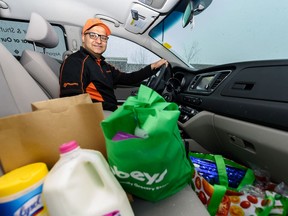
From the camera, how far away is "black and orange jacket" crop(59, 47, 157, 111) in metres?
1.35

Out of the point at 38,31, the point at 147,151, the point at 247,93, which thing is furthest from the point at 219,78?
the point at 38,31

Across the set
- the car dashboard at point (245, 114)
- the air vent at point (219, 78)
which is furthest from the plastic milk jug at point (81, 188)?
the air vent at point (219, 78)

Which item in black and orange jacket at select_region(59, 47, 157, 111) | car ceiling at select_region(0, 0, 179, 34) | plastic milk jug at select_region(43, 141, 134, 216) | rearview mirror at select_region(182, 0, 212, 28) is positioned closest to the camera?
plastic milk jug at select_region(43, 141, 134, 216)

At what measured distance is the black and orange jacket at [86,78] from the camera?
135 centimetres

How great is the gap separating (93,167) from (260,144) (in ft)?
2.30

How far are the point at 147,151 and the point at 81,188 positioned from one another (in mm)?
154

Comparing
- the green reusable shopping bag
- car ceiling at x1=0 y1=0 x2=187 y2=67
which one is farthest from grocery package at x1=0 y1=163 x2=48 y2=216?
car ceiling at x1=0 y1=0 x2=187 y2=67

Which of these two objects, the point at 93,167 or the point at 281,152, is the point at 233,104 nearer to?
the point at 281,152

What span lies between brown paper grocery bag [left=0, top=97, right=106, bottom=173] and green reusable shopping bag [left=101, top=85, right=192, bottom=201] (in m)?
0.13

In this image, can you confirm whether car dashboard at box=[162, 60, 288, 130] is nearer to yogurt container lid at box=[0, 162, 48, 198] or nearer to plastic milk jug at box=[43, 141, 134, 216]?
plastic milk jug at box=[43, 141, 134, 216]

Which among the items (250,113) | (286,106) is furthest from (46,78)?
(286,106)

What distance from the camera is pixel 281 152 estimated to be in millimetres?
730

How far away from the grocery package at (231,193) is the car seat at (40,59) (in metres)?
1.24

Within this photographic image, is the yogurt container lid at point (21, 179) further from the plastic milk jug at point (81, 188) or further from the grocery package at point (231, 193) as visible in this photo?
the grocery package at point (231, 193)
